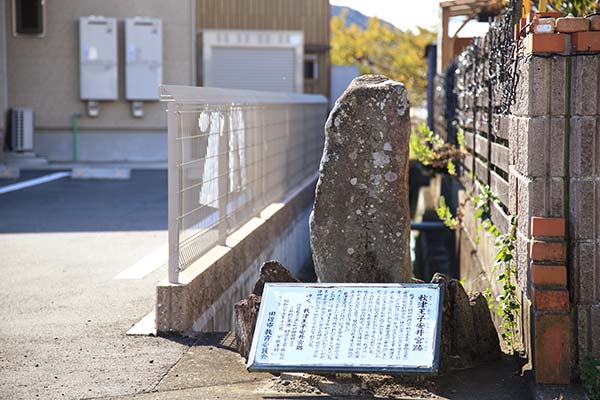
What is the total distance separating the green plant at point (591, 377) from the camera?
524 centimetres

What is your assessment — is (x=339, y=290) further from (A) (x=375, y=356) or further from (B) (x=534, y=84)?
(B) (x=534, y=84)

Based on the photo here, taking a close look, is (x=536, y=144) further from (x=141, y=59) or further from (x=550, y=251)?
(x=141, y=59)

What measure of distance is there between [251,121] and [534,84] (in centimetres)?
492

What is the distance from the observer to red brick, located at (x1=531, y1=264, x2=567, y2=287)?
5469 mm

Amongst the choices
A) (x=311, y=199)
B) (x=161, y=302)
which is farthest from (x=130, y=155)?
(x=161, y=302)

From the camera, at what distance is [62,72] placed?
2430cm

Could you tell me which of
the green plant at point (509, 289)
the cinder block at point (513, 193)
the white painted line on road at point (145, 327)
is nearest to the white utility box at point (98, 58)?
the white painted line on road at point (145, 327)

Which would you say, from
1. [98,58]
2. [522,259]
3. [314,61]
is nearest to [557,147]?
[522,259]

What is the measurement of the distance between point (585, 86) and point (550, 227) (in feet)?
2.48

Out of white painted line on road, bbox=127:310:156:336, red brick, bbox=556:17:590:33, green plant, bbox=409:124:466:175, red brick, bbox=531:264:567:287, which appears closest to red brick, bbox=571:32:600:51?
red brick, bbox=556:17:590:33

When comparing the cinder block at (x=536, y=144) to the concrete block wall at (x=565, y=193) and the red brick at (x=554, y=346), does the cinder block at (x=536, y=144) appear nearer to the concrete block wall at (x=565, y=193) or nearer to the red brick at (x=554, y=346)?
the concrete block wall at (x=565, y=193)

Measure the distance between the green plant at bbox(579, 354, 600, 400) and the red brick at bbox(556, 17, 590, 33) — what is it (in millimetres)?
1700

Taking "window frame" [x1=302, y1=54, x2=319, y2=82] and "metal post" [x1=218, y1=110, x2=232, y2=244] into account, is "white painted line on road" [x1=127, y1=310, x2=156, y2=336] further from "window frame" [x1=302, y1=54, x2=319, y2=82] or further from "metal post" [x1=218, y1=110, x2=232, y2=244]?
"window frame" [x1=302, y1=54, x2=319, y2=82]

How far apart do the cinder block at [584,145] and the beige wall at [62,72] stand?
1949 cm
